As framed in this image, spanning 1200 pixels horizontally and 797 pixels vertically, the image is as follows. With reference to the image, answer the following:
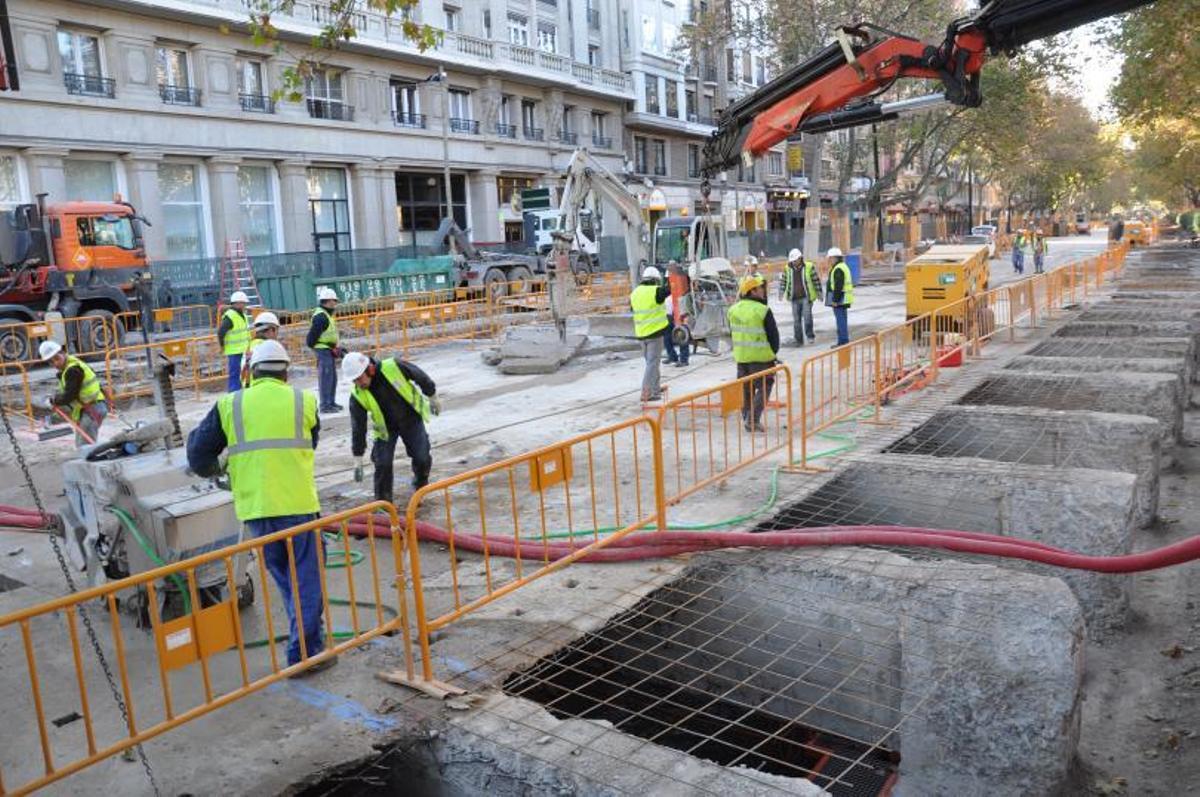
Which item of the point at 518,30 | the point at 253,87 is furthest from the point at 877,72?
the point at 518,30

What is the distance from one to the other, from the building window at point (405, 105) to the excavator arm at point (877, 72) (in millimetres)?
23640

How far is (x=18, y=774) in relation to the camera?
436 centimetres

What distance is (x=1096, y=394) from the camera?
10.6 meters

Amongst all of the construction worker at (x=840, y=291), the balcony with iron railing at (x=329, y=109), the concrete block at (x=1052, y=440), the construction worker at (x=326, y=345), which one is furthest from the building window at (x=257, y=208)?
the concrete block at (x=1052, y=440)

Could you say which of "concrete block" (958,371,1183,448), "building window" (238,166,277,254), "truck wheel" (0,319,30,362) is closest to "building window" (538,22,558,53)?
"building window" (238,166,277,254)

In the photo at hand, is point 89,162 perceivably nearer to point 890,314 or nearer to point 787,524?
point 890,314

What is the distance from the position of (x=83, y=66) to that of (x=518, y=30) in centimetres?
1922

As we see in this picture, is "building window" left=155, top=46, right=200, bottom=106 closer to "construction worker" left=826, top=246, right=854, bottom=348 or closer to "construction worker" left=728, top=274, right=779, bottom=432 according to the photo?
"construction worker" left=826, top=246, right=854, bottom=348

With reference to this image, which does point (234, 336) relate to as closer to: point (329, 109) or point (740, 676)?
point (740, 676)

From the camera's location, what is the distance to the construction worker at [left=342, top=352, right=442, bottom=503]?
24.9 ft

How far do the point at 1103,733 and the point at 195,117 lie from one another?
28.4 m


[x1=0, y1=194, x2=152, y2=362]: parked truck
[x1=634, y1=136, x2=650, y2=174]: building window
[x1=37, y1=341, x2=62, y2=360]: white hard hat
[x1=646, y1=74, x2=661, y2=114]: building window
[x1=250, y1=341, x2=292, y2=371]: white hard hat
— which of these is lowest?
[x1=37, y1=341, x2=62, y2=360]: white hard hat

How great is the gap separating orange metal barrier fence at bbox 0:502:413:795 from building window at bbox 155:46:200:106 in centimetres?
2462

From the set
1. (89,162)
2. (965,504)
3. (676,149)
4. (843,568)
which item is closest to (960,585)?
(843,568)
